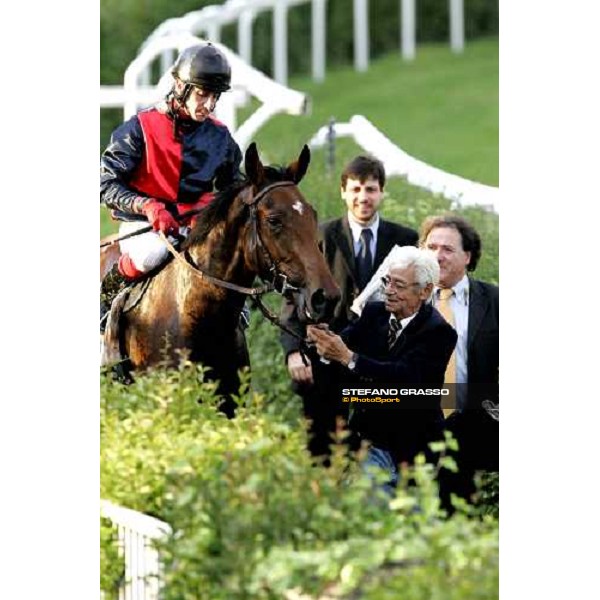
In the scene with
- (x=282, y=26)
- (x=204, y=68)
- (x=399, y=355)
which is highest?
(x=282, y=26)

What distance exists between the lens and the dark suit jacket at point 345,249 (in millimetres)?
7926

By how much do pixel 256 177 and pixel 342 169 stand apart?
691 millimetres

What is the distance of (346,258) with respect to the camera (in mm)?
7977

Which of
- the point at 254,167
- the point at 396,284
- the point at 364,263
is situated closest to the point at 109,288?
the point at 254,167

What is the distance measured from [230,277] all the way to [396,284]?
61cm

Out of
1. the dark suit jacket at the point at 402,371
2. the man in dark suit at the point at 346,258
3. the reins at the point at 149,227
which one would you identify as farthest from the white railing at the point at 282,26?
the dark suit jacket at the point at 402,371

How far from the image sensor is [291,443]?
6.79 m

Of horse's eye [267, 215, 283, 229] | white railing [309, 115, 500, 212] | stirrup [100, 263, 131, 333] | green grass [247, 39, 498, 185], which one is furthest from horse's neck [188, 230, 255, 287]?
white railing [309, 115, 500, 212]

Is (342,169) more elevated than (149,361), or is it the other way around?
(342,169)

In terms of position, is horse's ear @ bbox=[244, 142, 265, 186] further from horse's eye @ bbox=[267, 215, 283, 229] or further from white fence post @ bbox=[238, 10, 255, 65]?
white fence post @ bbox=[238, 10, 255, 65]

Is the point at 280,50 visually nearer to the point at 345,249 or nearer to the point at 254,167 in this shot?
the point at 345,249

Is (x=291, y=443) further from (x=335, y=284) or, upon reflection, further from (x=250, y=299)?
(x=250, y=299)

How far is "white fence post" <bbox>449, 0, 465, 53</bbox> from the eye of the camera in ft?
26.8
